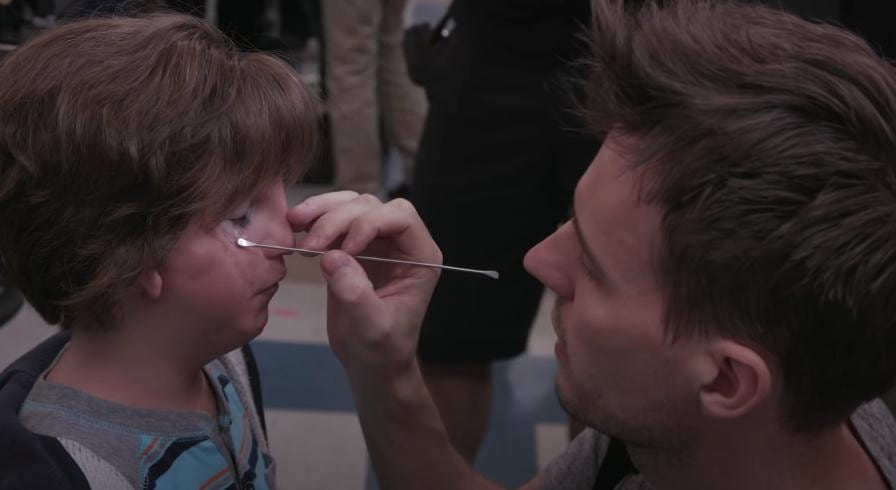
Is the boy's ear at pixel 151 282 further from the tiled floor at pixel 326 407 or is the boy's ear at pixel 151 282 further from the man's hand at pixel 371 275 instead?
the tiled floor at pixel 326 407

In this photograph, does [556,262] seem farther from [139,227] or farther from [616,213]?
[139,227]

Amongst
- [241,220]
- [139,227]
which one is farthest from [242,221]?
[139,227]

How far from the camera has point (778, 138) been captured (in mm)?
851

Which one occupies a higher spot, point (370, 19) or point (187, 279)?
point (187, 279)

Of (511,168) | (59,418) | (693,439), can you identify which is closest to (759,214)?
(693,439)

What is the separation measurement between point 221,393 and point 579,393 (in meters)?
0.43

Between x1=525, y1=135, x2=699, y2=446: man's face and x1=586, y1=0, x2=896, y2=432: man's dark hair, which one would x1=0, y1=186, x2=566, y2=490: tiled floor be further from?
x1=586, y1=0, x2=896, y2=432: man's dark hair

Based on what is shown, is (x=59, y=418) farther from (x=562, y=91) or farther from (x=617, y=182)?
(x=562, y=91)

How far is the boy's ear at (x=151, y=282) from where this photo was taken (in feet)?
3.37

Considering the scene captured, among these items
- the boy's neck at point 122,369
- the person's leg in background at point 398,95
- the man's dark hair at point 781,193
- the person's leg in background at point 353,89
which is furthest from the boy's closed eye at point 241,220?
the person's leg in background at point 398,95

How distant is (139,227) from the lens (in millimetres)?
1017

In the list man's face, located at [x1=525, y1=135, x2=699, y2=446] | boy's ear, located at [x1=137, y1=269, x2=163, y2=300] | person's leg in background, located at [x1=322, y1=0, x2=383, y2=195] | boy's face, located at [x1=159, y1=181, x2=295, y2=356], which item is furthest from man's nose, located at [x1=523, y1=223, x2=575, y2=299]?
person's leg in background, located at [x1=322, y1=0, x2=383, y2=195]

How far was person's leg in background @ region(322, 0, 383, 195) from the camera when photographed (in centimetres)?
350

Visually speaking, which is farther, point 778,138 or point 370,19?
point 370,19
